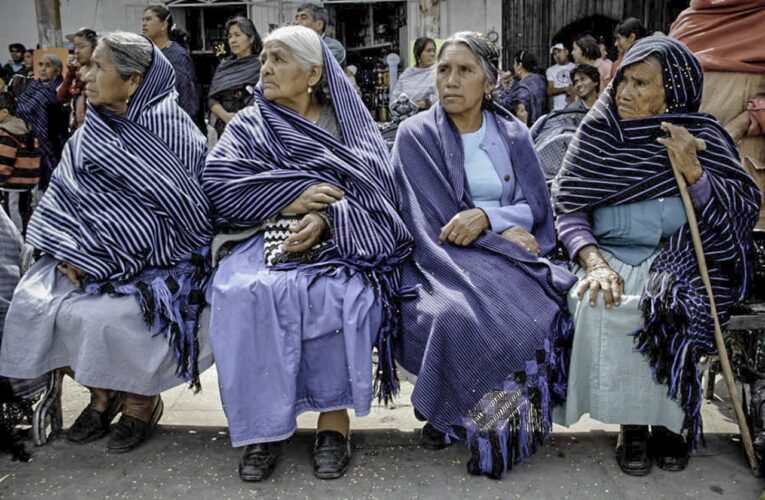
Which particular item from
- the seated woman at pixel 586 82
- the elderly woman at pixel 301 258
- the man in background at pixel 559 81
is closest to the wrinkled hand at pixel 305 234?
the elderly woman at pixel 301 258

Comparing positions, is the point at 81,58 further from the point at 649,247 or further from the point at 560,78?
the point at 560,78

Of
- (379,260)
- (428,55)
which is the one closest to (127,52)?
(379,260)

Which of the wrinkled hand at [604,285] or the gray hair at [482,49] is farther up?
the gray hair at [482,49]

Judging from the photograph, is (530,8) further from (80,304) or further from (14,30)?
(80,304)

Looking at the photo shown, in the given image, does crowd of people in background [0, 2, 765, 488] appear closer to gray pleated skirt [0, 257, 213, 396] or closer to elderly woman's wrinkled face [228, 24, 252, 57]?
gray pleated skirt [0, 257, 213, 396]

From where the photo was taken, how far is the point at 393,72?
10.6 metres

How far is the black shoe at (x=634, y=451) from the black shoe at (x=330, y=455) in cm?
109

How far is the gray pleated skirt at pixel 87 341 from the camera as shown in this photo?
276 centimetres

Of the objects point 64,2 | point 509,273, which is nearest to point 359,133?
point 509,273

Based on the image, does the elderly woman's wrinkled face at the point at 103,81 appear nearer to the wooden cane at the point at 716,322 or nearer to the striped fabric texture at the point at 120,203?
the striped fabric texture at the point at 120,203

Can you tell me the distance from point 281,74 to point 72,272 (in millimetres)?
1212

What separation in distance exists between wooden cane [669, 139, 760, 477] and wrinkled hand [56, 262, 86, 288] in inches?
97.8

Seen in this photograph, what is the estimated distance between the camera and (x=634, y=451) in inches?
106

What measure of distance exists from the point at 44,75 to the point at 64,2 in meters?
6.27
